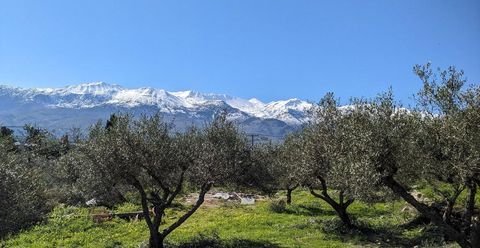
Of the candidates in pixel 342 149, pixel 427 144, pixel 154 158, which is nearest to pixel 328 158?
pixel 342 149

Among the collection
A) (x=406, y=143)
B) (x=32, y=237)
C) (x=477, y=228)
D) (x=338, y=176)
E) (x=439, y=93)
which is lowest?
(x=32, y=237)

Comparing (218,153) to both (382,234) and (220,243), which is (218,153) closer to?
(220,243)

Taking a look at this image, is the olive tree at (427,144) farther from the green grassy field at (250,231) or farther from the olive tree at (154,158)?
the olive tree at (154,158)

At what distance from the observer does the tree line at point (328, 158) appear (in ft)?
59.7

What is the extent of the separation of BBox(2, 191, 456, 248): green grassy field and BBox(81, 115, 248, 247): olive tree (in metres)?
3.40

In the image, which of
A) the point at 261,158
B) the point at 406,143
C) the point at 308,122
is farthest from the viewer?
the point at 261,158

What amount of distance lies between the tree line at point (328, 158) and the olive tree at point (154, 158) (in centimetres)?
5

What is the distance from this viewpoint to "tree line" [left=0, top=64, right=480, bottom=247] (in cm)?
1820

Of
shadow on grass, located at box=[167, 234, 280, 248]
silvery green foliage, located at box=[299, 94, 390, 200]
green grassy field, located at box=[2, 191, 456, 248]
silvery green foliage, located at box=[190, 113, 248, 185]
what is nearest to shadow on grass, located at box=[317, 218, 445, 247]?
green grassy field, located at box=[2, 191, 456, 248]

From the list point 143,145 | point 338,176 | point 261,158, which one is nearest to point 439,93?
point 338,176

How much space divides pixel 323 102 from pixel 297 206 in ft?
Result: 54.5

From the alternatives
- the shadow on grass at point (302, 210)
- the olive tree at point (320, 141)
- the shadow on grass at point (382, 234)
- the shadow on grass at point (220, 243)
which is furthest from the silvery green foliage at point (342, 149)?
the shadow on grass at point (302, 210)

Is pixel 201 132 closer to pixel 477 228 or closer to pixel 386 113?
pixel 386 113

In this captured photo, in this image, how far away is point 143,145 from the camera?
23.9 m
